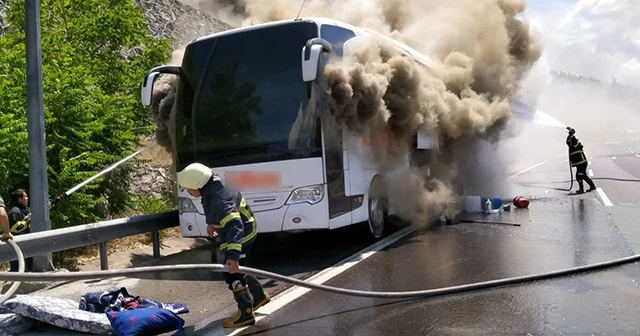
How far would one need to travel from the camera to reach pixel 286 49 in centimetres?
746

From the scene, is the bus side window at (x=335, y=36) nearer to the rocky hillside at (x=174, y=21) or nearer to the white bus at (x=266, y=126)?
the white bus at (x=266, y=126)

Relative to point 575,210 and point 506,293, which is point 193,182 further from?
point 575,210

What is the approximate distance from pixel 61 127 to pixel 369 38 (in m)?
4.98

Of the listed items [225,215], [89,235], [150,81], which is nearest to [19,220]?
[89,235]

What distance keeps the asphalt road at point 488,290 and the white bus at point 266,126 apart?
115cm

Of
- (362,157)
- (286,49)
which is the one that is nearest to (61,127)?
(286,49)

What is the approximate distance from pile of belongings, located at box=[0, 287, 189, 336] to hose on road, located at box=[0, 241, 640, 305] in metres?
0.26

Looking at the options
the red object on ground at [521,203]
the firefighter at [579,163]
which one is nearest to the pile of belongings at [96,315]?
the red object on ground at [521,203]

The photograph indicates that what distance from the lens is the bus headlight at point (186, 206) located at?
24.9 ft

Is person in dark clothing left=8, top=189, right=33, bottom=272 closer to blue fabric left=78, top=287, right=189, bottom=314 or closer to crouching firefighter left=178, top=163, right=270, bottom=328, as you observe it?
blue fabric left=78, top=287, right=189, bottom=314

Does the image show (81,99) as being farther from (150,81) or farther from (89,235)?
(89,235)

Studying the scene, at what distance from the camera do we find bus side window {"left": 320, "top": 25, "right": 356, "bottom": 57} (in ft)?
25.1

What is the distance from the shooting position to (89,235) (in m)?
7.04

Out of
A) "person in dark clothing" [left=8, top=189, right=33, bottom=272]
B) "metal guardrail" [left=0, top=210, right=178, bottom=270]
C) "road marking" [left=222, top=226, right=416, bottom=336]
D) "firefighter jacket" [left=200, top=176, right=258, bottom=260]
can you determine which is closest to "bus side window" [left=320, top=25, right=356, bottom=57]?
"road marking" [left=222, top=226, right=416, bottom=336]
